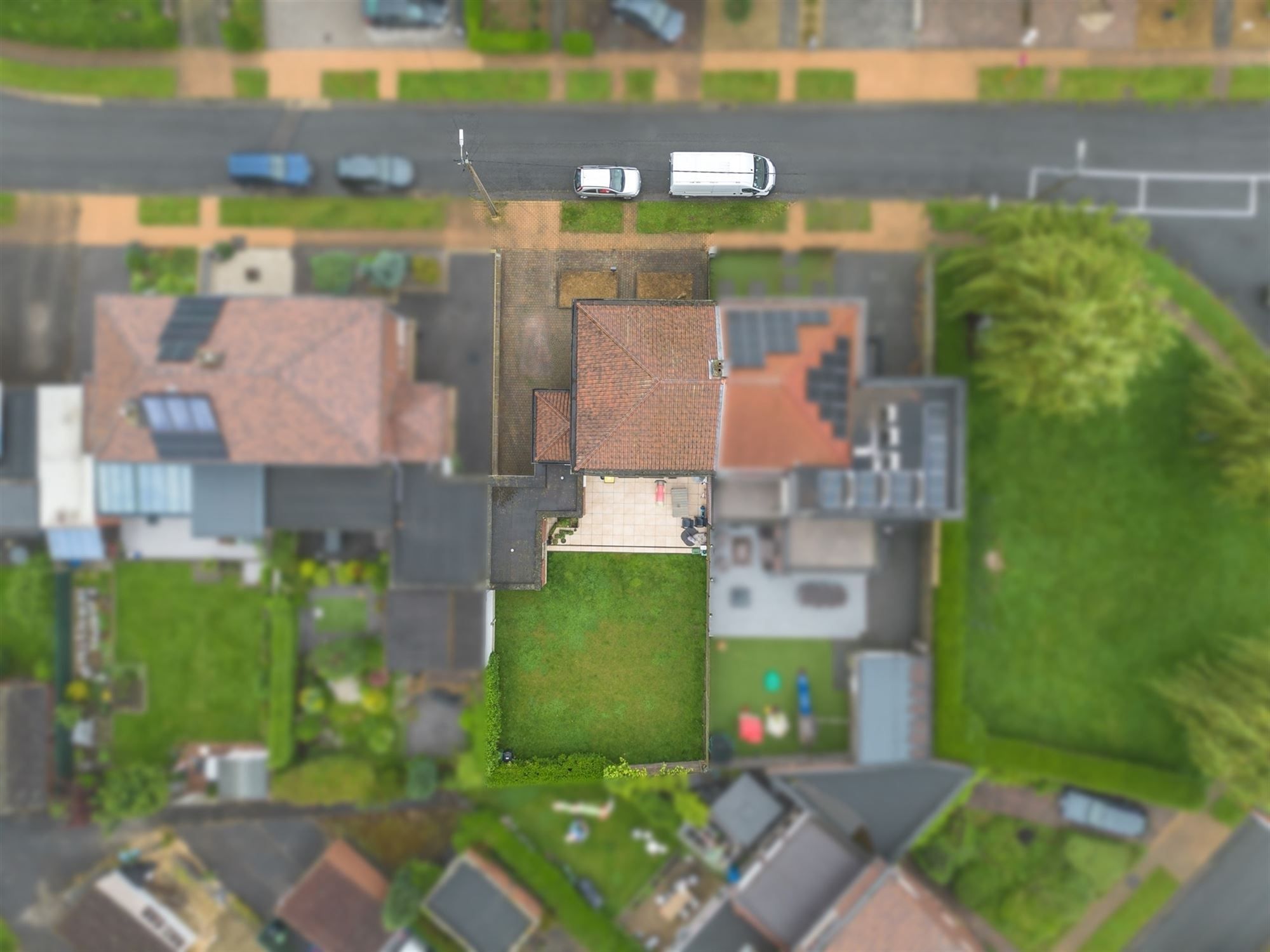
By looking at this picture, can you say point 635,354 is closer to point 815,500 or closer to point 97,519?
point 815,500

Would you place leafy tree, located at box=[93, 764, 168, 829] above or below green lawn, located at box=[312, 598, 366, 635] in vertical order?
below

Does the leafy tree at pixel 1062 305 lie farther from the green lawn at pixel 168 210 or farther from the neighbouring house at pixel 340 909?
the neighbouring house at pixel 340 909

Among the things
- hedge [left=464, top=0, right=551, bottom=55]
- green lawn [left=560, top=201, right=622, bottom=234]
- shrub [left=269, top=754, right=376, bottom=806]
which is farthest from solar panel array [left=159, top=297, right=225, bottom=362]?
shrub [left=269, top=754, right=376, bottom=806]

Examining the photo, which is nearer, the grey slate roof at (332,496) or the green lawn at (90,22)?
the grey slate roof at (332,496)

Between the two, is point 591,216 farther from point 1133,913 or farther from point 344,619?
point 1133,913

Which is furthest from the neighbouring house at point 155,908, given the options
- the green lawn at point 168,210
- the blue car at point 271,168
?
the blue car at point 271,168

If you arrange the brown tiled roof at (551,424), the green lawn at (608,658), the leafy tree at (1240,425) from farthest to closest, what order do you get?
the leafy tree at (1240,425)
the green lawn at (608,658)
the brown tiled roof at (551,424)

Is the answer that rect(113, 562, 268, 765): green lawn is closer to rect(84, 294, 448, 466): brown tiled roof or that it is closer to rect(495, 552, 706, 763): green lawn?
rect(84, 294, 448, 466): brown tiled roof
